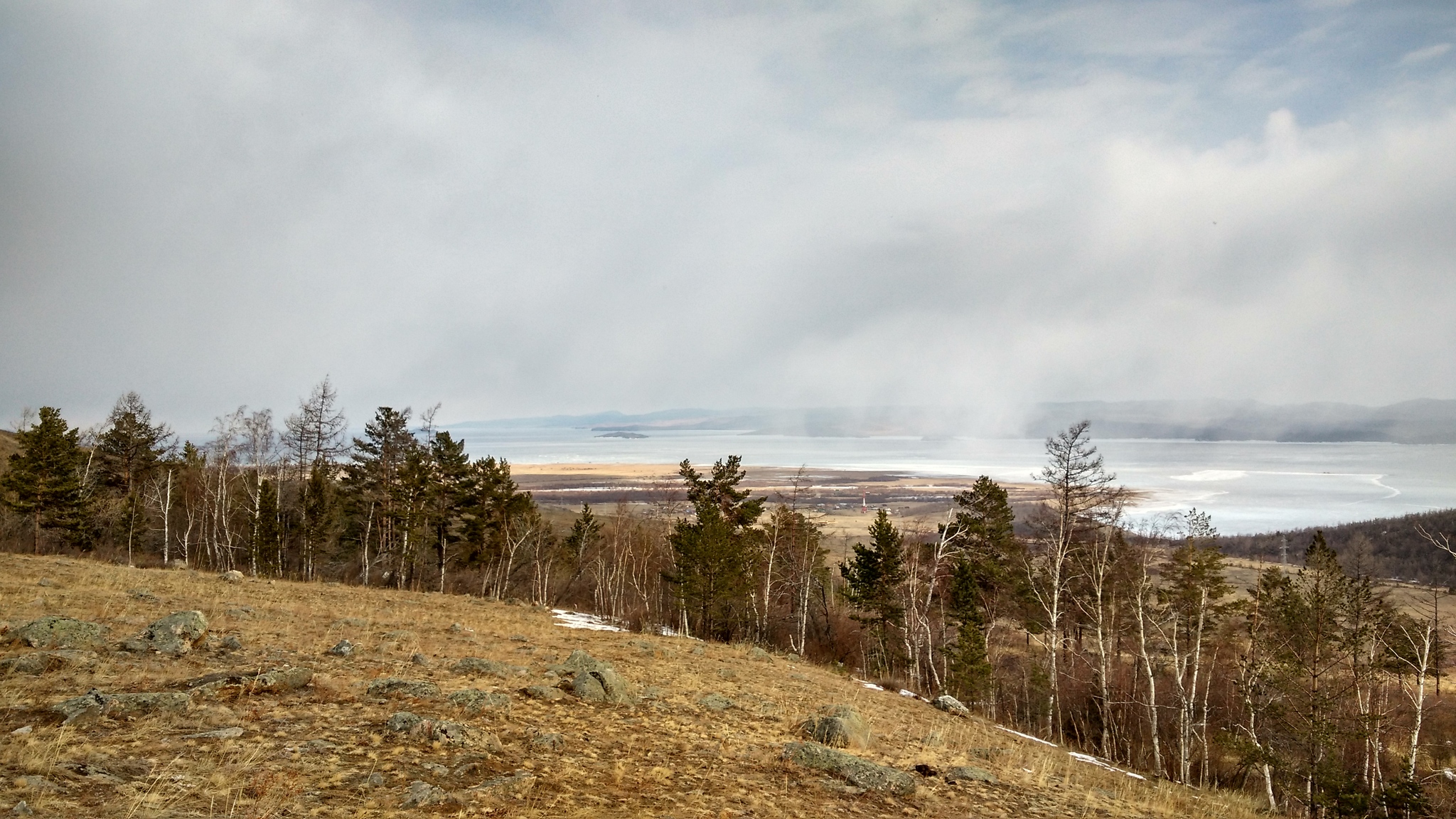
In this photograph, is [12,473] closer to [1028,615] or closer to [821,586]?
[821,586]

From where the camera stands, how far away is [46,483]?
42.2 m

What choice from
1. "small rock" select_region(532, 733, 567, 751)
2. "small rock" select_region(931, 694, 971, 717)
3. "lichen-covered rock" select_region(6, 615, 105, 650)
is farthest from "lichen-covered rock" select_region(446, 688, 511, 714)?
"small rock" select_region(931, 694, 971, 717)

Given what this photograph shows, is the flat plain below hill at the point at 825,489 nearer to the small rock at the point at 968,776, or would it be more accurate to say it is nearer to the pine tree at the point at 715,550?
the pine tree at the point at 715,550

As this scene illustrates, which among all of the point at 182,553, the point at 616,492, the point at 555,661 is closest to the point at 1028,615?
the point at 555,661

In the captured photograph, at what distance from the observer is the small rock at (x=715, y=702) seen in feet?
40.3

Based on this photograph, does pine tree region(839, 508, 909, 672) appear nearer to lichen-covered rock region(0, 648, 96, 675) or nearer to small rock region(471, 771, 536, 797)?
small rock region(471, 771, 536, 797)

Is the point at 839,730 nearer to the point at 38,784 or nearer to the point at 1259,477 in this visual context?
the point at 38,784

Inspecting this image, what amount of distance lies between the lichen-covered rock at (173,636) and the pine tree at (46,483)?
43471mm

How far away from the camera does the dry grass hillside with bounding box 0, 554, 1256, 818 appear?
6.15 meters

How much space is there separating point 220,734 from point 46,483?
169 feet

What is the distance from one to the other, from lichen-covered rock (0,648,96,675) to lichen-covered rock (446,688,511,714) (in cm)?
492

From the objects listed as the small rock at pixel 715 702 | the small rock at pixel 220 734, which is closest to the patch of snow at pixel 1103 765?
the small rock at pixel 715 702

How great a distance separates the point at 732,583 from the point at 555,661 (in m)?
21.5

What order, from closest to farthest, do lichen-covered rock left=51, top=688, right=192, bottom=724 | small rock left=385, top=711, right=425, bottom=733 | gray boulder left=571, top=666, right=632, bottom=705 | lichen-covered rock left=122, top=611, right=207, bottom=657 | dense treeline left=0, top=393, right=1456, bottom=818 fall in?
lichen-covered rock left=51, top=688, right=192, bottom=724
small rock left=385, top=711, right=425, bottom=733
lichen-covered rock left=122, top=611, right=207, bottom=657
gray boulder left=571, top=666, right=632, bottom=705
dense treeline left=0, top=393, right=1456, bottom=818
